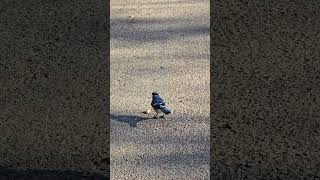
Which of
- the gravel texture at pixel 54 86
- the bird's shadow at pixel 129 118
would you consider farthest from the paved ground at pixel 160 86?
the gravel texture at pixel 54 86

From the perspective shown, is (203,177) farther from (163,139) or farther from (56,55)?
(56,55)

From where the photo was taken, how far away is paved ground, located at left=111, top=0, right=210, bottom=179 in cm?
377

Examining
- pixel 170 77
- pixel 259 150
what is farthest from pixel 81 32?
pixel 259 150

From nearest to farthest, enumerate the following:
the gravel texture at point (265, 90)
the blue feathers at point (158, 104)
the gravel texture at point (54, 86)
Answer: the gravel texture at point (265, 90)
the gravel texture at point (54, 86)
the blue feathers at point (158, 104)

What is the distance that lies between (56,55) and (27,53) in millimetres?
199

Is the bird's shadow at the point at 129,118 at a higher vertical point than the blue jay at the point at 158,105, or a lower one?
lower

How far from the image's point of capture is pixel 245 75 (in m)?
4.71

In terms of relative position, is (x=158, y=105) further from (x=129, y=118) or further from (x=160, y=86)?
(x=160, y=86)

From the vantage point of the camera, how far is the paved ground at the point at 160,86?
377 cm

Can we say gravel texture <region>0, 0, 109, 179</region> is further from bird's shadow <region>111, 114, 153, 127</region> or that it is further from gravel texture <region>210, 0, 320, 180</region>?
gravel texture <region>210, 0, 320, 180</region>

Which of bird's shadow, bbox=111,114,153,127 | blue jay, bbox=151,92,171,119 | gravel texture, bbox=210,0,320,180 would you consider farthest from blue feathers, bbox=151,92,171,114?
gravel texture, bbox=210,0,320,180

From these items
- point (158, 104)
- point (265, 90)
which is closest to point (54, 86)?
point (158, 104)

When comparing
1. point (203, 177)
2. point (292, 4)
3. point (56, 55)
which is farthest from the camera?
point (292, 4)

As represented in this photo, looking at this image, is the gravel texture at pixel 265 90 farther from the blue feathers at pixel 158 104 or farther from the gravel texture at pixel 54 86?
the gravel texture at pixel 54 86
